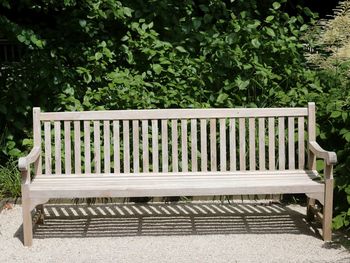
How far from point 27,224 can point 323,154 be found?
2417 mm

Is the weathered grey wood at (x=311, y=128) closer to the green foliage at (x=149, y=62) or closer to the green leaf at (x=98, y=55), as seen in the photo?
the green foliage at (x=149, y=62)

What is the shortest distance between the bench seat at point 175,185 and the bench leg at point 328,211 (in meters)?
0.05

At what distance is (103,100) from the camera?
6.31m

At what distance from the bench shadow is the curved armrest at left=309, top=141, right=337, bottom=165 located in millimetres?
677

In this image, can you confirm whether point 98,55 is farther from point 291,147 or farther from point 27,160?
point 291,147

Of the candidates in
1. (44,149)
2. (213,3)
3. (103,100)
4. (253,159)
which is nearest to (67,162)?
(44,149)

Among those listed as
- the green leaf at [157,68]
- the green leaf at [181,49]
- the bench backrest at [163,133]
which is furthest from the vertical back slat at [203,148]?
the green leaf at [181,49]

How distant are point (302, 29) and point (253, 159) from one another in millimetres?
1864

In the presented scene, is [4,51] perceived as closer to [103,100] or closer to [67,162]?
[103,100]

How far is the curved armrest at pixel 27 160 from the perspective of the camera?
Answer: 469cm

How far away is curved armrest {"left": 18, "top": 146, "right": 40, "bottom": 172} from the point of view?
4.69 metres

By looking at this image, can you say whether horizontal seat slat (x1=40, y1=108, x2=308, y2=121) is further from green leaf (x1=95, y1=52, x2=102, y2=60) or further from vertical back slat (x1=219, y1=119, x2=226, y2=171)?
green leaf (x1=95, y1=52, x2=102, y2=60)

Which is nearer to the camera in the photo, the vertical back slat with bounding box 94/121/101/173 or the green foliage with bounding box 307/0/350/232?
the green foliage with bounding box 307/0/350/232

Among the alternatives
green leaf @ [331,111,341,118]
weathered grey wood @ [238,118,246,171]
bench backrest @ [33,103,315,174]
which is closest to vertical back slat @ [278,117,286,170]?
bench backrest @ [33,103,315,174]
